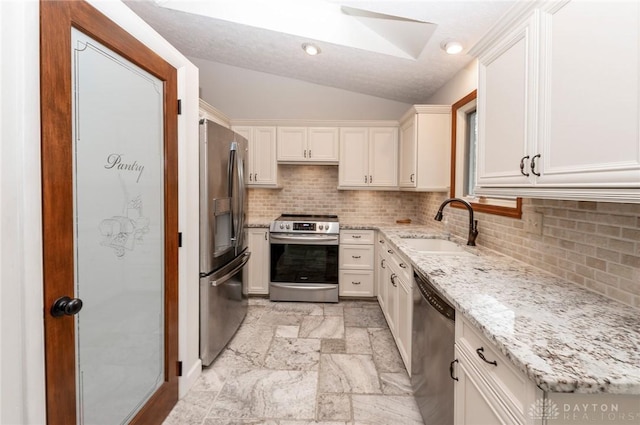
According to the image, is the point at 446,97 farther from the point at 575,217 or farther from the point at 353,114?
the point at 575,217

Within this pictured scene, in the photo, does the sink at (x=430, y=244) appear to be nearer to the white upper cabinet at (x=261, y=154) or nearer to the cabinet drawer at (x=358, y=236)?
the cabinet drawer at (x=358, y=236)

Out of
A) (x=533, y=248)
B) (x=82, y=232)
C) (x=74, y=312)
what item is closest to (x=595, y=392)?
(x=533, y=248)

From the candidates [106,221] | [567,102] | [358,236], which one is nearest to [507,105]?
[567,102]

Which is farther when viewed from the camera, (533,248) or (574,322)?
(533,248)

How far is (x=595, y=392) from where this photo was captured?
689 millimetres

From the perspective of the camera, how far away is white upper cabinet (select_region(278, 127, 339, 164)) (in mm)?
3770

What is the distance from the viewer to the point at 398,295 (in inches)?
92.8

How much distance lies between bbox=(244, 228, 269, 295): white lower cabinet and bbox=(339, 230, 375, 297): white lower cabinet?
0.91 metres

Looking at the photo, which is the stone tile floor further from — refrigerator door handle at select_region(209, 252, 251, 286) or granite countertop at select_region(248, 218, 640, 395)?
granite countertop at select_region(248, 218, 640, 395)

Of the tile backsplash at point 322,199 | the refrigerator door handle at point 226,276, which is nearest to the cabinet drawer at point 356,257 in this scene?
the tile backsplash at point 322,199

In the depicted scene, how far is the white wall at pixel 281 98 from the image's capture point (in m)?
4.04

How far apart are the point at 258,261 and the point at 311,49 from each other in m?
2.40

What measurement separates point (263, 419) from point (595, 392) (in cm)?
165

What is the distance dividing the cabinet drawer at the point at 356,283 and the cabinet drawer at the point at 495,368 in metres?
2.41
